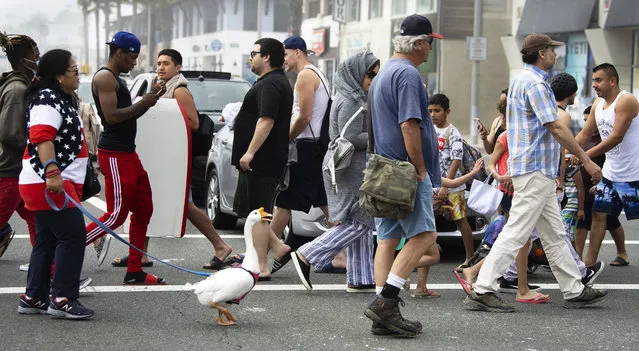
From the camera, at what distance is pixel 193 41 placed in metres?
100

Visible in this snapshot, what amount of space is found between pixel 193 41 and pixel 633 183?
92.8 meters

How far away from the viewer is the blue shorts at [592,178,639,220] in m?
9.05

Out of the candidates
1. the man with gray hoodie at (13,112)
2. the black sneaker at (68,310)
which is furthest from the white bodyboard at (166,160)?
the black sneaker at (68,310)

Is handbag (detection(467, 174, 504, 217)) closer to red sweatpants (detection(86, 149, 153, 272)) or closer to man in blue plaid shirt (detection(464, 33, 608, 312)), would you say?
man in blue plaid shirt (detection(464, 33, 608, 312))

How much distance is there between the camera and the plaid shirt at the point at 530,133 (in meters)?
7.33

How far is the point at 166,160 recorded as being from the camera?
8859 millimetres

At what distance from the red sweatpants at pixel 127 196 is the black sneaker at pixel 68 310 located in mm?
1185

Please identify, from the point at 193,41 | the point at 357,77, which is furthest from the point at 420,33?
the point at 193,41

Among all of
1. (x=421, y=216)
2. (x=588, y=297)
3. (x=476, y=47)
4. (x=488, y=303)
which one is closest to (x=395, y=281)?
(x=421, y=216)

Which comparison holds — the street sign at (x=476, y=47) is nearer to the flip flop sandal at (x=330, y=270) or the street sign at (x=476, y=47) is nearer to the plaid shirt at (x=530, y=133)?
the flip flop sandal at (x=330, y=270)

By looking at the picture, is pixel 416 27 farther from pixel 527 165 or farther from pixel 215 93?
pixel 215 93

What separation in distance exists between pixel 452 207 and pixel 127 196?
2684 millimetres

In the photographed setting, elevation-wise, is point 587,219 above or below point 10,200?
below

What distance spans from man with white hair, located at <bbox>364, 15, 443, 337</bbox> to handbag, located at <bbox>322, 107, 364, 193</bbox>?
1076 mm
